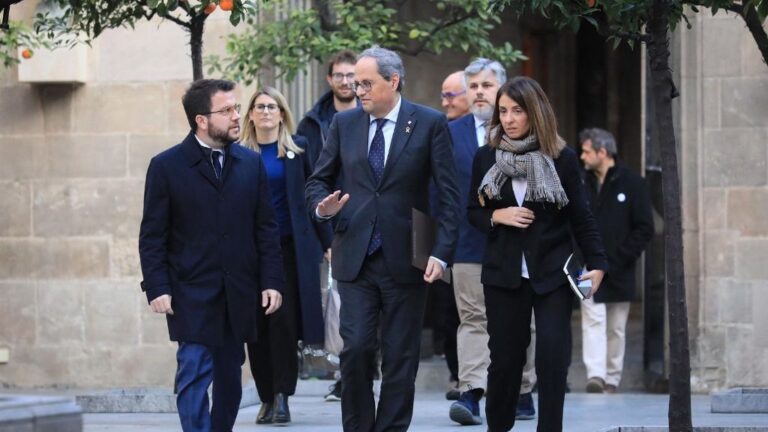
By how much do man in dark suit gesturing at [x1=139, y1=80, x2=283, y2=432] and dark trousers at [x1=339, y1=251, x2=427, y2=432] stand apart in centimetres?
46

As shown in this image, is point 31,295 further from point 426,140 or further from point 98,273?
point 426,140

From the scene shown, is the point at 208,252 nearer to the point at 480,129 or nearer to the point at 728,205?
the point at 480,129

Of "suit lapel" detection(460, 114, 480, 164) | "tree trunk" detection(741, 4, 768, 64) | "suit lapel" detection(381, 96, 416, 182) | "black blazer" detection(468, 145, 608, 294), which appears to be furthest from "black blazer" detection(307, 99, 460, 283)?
"tree trunk" detection(741, 4, 768, 64)

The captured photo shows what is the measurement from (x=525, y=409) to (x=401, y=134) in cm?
244

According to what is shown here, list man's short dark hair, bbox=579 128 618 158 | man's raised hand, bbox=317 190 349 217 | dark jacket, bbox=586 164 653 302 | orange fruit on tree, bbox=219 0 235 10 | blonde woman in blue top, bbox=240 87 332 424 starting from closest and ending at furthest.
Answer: man's raised hand, bbox=317 190 349 217 < orange fruit on tree, bbox=219 0 235 10 < blonde woman in blue top, bbox=240 87 332 424 < dark jacket, bbox=586 164 653 302 < man's short dark hair, bbox=579 128 618 158

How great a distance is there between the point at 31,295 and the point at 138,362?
3.33ft

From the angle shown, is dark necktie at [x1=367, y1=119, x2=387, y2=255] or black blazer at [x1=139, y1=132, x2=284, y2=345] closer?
black blazer at [x1=139, y1=132, x2=284, y2=345]

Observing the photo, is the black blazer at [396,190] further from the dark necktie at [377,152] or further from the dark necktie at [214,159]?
the dark necktie at [214,159]

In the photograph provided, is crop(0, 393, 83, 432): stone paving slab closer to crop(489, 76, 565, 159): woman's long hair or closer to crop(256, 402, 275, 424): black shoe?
crop(489, 76, 565, 159): woman's long hair

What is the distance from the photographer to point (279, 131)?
1051 centimetres

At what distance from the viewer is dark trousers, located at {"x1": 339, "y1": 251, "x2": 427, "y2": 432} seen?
28.2 ft

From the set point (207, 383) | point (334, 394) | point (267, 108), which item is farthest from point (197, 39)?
point (207, 383)

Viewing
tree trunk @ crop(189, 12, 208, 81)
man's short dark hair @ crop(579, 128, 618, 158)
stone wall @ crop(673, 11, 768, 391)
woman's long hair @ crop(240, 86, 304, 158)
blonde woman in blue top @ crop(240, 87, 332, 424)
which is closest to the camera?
blonde woman in blue top @ crop(240, 87, 332, 424)

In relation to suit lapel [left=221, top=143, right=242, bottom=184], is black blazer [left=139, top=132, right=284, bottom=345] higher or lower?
lower
